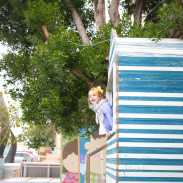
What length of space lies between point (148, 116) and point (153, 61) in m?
0.81

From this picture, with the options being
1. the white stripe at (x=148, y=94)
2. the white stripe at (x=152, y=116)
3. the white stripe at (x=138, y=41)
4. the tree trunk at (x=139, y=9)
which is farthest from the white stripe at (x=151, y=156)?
A: the tree trunk at (x=139, y=9)

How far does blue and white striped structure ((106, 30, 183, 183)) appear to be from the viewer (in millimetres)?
3691

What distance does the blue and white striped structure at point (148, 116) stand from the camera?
3691mm

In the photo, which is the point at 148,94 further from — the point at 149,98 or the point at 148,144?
the point at 148,144

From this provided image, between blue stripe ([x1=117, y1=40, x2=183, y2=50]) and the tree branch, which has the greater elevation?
the tree branch

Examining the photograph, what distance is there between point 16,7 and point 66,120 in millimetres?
3919

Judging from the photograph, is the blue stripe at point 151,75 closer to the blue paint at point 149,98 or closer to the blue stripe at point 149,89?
the blue stripe at point 149,89

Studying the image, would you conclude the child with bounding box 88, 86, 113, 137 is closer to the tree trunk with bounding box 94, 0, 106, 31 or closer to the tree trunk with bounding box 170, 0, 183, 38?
the tree trunk with bounding box 170, 0, 183, 38

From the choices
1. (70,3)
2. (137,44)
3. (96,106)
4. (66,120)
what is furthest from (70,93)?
(137,44)

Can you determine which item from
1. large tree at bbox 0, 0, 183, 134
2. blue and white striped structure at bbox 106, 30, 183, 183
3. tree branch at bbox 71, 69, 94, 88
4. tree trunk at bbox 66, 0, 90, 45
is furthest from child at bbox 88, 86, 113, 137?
tree trunk at bbox 66, 0, 90, 45

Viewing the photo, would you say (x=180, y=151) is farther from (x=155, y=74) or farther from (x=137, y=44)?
(x=137, y=44)

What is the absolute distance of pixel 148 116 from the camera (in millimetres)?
3811

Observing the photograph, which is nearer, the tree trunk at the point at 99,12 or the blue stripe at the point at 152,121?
the blue stripe at the point at 152,121

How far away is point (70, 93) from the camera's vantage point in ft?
24.6
